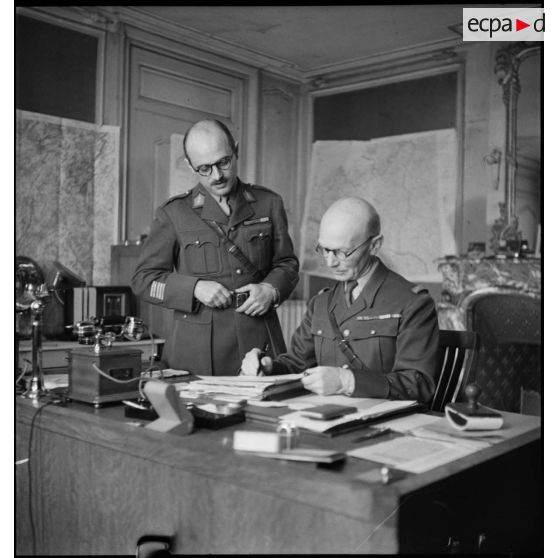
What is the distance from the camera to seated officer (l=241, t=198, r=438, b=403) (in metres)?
1.81

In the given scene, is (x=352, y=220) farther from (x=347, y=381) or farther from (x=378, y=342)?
(x=347, y=381)

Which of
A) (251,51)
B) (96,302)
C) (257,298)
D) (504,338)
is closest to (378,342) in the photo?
(257,298)

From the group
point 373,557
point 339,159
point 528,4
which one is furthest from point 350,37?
point 373,557

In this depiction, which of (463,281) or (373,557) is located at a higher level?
(463,281)

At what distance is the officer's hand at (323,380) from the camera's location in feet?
5.47

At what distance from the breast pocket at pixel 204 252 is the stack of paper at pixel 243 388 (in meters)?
0.75

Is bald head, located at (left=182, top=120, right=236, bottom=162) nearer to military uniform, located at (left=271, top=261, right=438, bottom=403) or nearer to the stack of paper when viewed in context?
military uniform, located at (left=271, top=261, right=438, bottom=403)

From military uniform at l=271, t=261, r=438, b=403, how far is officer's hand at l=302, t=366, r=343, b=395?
5 cm

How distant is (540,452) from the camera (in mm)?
1446

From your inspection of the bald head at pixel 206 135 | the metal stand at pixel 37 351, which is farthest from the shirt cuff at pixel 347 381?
the bald head at pixel 206 135

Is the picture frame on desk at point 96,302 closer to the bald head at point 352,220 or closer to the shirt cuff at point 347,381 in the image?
the bald head at point 352,220

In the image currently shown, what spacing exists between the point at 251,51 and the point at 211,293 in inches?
95.4
